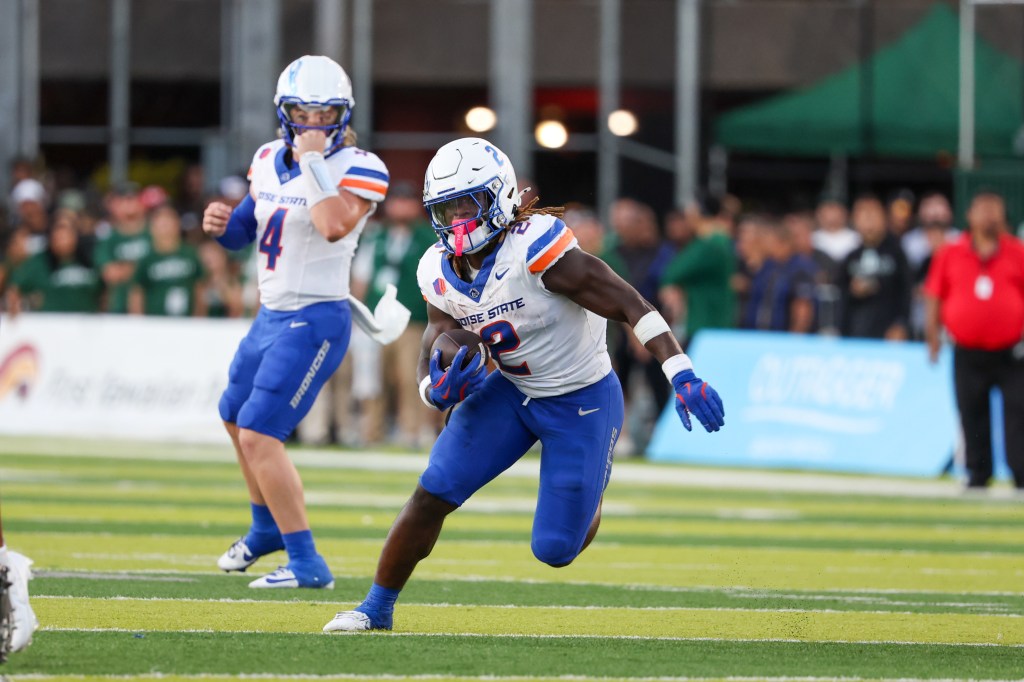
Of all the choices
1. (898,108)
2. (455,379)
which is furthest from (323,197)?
(898,108)

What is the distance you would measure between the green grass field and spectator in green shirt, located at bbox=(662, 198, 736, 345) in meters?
2.24

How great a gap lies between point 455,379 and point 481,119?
18524mm

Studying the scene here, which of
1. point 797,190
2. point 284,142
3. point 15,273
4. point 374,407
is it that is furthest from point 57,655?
point 797,190

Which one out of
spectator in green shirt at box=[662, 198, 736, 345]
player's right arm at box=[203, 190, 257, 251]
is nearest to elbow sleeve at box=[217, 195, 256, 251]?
player's right arm at box=[203, 190, 257, 251]

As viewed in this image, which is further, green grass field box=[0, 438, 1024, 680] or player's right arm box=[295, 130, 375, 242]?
player's right arm box=[295, 130, 375, 242]

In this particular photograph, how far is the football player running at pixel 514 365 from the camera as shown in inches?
252

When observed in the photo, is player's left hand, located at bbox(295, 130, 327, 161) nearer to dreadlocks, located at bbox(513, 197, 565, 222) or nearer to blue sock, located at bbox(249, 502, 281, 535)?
dreadlocks, located at bbox(513, 197, 565, 222)

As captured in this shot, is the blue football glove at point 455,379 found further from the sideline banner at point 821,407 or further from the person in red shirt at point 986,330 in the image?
the sideline banner at point 821,407

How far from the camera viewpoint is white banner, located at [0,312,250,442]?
16.9 meters

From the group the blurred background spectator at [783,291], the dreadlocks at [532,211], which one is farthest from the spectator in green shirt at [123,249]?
the dreadlocks at [532,211]

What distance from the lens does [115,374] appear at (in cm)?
1723

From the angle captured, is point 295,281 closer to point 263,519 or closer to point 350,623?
point 263,519

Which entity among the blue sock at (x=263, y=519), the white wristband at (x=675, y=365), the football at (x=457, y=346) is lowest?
the blue sock at (x=263, y=519)

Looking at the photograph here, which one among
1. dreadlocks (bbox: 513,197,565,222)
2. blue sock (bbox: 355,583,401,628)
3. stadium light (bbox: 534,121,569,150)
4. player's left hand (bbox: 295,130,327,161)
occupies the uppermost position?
stadium light (bbox: 534,121,569,150)
